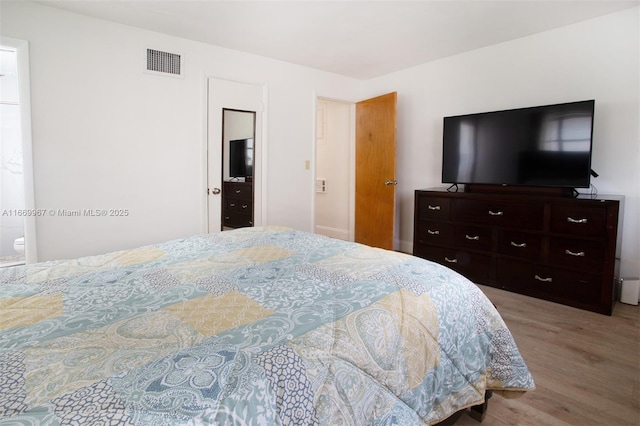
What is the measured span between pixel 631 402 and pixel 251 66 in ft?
13.1

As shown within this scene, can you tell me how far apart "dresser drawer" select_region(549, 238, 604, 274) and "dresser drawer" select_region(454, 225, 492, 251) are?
0.51 meters

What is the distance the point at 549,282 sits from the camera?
9.35 ft

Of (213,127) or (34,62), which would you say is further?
(213,127)

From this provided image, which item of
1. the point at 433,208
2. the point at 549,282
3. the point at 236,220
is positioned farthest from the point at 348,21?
the point at 549,282

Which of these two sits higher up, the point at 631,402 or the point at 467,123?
the point at 467,123

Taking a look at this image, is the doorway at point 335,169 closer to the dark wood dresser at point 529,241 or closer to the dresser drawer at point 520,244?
the dark wood dresser at point 529,241

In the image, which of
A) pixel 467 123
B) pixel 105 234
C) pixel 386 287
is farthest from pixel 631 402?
pixel 105 234

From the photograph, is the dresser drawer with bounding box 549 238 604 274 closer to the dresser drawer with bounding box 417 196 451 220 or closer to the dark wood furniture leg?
the dresser drawer with bounding box 417 196 451 220

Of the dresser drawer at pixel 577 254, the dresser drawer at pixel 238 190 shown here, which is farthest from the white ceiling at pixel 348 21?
the dresser drawer at pixel 577 254

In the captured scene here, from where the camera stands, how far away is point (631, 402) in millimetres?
1639

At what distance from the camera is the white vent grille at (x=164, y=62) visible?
3188 mm

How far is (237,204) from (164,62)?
1.54 metres

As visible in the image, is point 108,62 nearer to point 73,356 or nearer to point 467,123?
point 73,356

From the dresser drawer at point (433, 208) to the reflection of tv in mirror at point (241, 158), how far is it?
1.91 m
